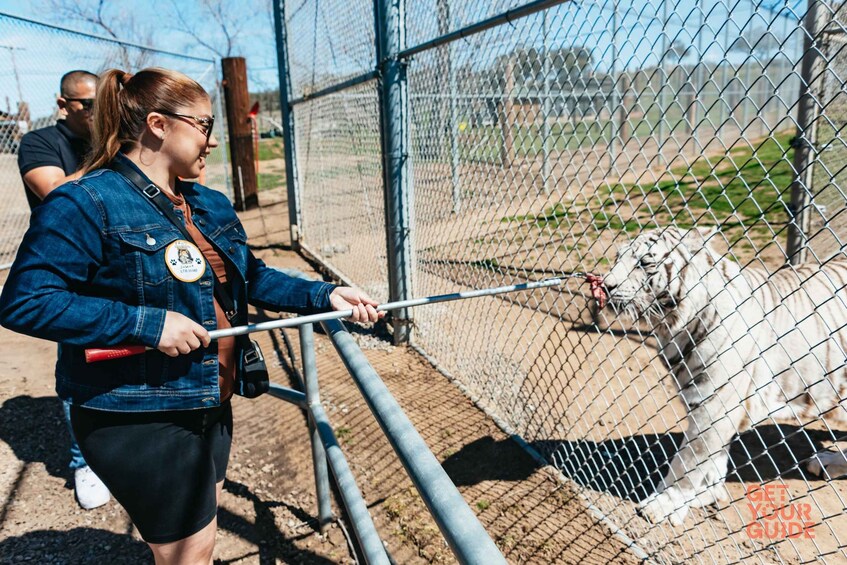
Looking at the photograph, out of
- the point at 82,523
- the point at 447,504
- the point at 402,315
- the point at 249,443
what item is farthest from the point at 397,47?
the point at 447,504

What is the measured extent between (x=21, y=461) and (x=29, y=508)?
1.69ft

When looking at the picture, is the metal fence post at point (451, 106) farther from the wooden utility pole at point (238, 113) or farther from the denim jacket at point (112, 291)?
the wooden utility pole at point (238, 113)

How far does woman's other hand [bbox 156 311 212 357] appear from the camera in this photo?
1.51 m

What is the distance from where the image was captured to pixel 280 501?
306 cm

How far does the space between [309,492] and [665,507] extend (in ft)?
6.00

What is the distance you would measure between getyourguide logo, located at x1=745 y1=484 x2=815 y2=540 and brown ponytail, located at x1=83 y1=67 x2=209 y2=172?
2.81 metres

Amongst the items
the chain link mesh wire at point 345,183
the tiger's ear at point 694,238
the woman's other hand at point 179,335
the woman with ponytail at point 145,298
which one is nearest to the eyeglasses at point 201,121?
the woman with ponytail at point 145,298

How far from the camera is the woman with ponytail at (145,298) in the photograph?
56.7 inches

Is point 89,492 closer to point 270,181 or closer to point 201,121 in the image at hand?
point 201,121

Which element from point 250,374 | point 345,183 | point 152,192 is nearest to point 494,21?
point 152,192

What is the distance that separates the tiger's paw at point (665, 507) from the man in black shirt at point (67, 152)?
2.68m

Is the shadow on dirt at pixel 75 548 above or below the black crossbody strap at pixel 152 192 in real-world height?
below

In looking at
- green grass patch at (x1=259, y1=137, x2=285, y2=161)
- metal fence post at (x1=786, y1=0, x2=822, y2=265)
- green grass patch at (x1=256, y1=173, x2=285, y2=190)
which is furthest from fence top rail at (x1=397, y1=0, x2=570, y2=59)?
green grass patch at (x1=259, y1=137, x2=285, y2=161)

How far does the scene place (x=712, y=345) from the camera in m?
2.57
